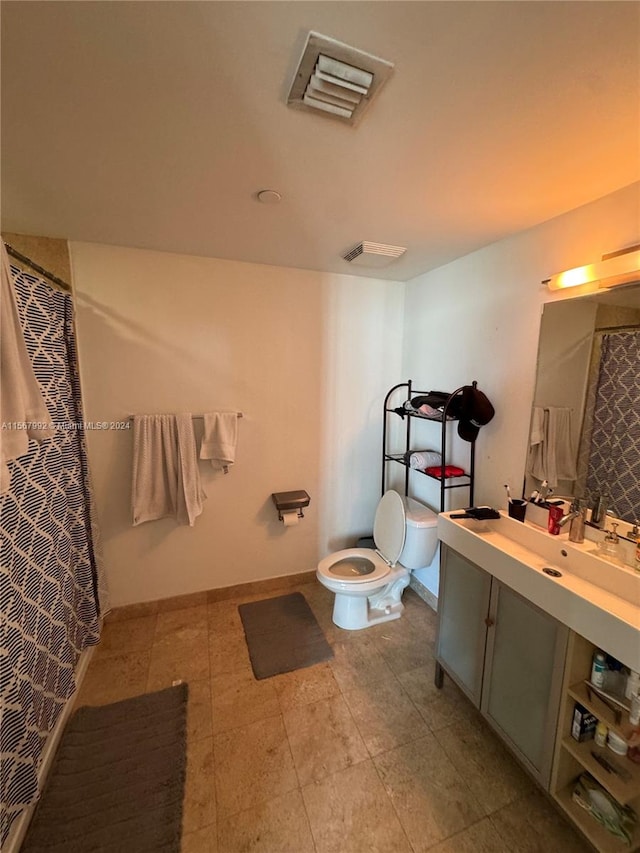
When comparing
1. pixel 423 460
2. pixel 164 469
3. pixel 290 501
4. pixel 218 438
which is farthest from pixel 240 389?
pixel 423 460

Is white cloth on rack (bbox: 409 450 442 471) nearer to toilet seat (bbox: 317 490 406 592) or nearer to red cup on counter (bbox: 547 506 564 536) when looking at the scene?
toilet seat (bbox: 317 490 406 592)

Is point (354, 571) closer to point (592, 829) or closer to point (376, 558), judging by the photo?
point (376, 558)

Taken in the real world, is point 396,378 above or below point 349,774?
above

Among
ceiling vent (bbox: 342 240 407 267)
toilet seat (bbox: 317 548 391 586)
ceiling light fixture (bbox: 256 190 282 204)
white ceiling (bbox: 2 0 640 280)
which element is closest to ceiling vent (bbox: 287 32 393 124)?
white ceiling (bbox: 2 0 640 280)

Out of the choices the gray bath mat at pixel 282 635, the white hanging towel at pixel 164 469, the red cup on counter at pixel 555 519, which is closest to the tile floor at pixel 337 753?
the gray bath mat at pixel 282 635

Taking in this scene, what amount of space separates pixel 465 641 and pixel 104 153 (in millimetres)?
2406

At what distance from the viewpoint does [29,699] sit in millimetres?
1187

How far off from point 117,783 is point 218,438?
1582 mm

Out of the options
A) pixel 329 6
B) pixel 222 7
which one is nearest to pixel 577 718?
pixel 329 6

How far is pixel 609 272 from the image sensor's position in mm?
1323

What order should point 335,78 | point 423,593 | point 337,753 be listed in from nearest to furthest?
1. point 335,78
2. point 337,753
3. point 423,593

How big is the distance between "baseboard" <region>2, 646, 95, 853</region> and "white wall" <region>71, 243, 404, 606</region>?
443mm

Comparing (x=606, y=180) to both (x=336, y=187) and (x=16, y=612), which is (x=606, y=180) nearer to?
(x=336, y=187)

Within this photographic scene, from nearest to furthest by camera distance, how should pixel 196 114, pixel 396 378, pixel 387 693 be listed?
1. pixel 196 114
2. pixel 387 693
3. pixel 396 378
